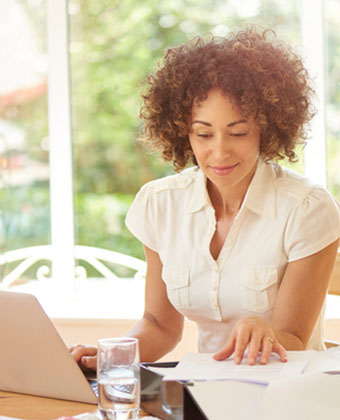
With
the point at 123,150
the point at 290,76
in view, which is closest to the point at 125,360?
the point at 290,76

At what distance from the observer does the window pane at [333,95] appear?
297 centimetres

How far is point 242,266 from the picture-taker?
1.71 m

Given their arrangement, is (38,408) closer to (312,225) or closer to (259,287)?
(259,287)

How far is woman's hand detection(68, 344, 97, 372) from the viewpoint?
1.33m

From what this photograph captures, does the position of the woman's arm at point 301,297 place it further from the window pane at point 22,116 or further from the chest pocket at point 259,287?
the window pane at point 22,116

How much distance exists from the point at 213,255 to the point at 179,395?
2.65 feet

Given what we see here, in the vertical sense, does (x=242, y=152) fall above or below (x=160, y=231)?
above

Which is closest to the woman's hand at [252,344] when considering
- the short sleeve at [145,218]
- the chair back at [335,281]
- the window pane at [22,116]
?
the chair back at [335,281]

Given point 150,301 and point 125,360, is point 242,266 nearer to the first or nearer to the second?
point 150,301

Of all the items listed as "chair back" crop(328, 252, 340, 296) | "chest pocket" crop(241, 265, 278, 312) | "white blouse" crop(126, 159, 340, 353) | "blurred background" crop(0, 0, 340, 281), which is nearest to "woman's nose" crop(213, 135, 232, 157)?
"white blouse" crop(126, 159, 340, 353)

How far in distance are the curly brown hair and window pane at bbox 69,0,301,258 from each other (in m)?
1.27

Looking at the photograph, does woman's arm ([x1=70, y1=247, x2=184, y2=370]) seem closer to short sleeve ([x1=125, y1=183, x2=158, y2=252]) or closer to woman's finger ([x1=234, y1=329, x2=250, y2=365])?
short sleeve ([x1=125, y1=183, x2=158, y2=252])

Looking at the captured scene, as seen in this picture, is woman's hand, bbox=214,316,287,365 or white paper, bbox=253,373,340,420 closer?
white paper, bbox=253,373,340,420

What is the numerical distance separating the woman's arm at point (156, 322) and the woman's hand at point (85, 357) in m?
0.32
